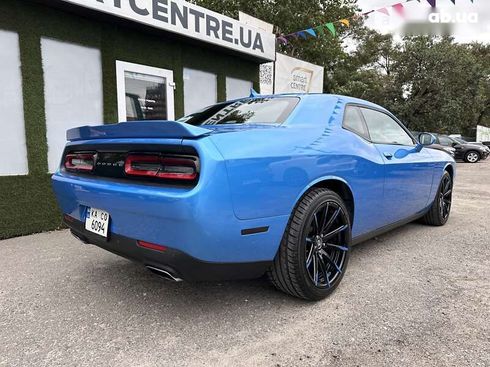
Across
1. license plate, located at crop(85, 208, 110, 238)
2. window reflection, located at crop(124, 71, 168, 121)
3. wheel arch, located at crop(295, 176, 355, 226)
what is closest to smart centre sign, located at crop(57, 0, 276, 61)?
window reflection, located at crop(124, 71, 168, 121)

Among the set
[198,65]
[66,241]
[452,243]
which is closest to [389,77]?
[198,65]

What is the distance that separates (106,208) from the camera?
2268 mm

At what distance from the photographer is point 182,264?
1.99m

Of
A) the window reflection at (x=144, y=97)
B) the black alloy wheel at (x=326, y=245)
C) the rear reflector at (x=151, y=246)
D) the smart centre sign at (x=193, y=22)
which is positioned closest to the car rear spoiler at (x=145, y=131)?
the rear reflector at (x=151, y=246)

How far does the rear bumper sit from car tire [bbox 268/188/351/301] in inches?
6.7

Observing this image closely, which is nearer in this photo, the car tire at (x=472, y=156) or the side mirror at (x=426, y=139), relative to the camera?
the side mirror at (x=426, y=139)

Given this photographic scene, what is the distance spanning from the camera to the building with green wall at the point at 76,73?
175 inches

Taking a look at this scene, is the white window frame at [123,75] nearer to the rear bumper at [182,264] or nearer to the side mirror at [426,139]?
the rear bumper at [182,264]

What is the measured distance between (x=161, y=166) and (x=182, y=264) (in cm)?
55

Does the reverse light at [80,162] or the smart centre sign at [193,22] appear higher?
the smart centre sign at [193,22]

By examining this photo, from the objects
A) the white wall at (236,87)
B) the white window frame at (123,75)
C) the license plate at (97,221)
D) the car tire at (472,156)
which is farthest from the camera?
the car tire at (472,156)

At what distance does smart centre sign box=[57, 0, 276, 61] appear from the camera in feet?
16.0

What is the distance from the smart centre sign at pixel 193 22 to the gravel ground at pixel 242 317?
3.24 m

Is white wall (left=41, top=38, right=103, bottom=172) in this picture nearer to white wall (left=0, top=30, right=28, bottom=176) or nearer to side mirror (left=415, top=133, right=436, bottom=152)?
white wall (left=0, top=30, right=28, bottom=176)
